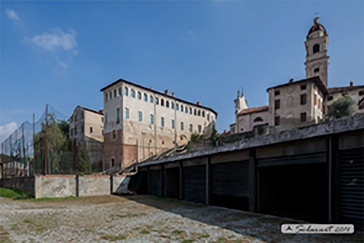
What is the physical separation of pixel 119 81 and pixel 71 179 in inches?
786

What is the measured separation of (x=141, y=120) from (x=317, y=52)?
3209 cm

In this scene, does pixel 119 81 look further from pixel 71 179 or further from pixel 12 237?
pixel 12 237

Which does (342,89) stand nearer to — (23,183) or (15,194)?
(23,183)

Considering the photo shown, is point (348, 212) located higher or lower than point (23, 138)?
lower

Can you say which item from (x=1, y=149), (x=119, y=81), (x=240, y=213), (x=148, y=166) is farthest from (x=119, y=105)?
(x=240, y=213)

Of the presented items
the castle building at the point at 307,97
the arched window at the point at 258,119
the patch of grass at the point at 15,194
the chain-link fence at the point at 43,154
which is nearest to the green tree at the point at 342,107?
the castle building at the point at 307,97

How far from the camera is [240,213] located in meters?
9.09

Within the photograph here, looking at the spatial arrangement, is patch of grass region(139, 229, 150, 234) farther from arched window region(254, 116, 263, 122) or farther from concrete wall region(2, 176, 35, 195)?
arched window region(254, 116, 263, 122)

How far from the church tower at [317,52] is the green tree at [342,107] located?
4.43 m

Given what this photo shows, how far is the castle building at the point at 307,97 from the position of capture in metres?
30.3

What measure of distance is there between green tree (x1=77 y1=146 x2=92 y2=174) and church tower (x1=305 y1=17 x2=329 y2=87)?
123 feet

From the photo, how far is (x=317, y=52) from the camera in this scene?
3759cm

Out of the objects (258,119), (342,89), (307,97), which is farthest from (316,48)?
(258,119)

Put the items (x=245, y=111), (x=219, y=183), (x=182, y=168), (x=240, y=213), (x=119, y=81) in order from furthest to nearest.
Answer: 1. (x=245, y=111)
2. (x=119, y=81)
3. (x=182, y=168)
4. (x=219, y=183)
5. (x=240, y=213)
